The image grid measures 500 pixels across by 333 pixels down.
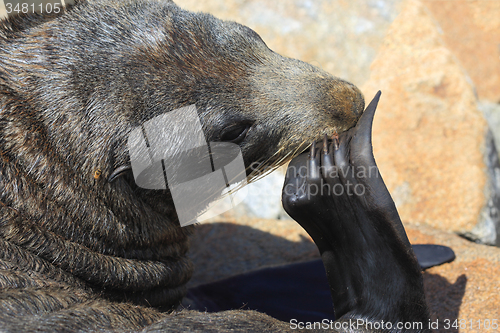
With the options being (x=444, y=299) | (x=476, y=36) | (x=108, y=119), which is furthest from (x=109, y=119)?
(x=476, y=36)

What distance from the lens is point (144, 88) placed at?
217cm

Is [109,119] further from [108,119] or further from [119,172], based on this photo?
[119,172]

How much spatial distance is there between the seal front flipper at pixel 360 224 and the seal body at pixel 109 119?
0.71 ft

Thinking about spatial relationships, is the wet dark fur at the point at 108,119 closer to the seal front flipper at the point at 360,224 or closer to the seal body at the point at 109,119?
the seal body at the point at 109,119

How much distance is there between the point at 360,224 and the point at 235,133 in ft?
2.46

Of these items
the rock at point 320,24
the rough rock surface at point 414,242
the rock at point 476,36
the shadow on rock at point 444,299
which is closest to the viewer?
the shadow on rock at point 444,299

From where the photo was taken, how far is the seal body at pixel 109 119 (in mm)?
2123

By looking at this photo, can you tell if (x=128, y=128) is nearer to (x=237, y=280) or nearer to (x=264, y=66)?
(x=264, y=66)

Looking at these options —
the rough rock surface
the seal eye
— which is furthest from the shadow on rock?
the seal eye

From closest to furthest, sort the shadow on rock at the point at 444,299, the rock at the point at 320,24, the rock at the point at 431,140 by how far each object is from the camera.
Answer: the shadow on rock at the point at 444,299 → the rock at the point at 431,140 → the rock at the point at 320,24

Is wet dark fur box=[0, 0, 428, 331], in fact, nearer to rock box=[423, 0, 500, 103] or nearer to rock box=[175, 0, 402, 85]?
rock box=[175, 0, 402, 85]

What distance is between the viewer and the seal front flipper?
6.89 feet

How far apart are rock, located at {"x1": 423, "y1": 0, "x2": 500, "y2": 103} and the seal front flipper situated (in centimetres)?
526

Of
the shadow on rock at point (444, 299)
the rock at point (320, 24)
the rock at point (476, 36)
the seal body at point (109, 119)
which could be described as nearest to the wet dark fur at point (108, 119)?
the seal body at point (109, 119)
